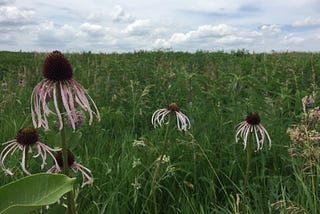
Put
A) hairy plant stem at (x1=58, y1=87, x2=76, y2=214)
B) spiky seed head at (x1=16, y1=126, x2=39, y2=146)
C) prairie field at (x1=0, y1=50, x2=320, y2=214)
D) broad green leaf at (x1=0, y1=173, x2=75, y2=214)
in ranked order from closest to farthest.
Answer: broad green leaf at (x1=0, y1=173, x2=75, y2=214), hairy plant stem at (x1=58, y1=87, x2=76, y2=214), spiky seed head at (x1=16, y1=126, x2=39, y2=146), prairie field at (x1=0, y1=50, x2=320, y2=214)

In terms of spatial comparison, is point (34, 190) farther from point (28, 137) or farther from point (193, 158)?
point (193, 158)

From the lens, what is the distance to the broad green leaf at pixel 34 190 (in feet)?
1.89

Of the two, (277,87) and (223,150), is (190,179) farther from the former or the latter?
(277,87)

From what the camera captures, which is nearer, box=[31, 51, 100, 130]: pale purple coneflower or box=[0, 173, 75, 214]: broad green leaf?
box=[0, 173, 75, 214]: broad green leaf

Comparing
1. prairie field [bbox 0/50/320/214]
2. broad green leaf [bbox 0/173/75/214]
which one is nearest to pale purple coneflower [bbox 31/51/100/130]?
prairie field [bbox 0/50/320/214]

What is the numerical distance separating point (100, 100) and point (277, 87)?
1866 mm

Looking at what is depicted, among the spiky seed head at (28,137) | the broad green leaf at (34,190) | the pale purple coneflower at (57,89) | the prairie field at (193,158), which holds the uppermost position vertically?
the pale purple coneflower at (57,89)

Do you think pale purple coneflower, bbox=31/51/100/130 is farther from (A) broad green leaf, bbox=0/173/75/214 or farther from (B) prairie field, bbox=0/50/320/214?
(A) broad green leaf, bbox=0/173/75/214

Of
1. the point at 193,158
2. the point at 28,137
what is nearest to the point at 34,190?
the point at 28,137

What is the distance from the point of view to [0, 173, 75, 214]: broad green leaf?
1.89 ft

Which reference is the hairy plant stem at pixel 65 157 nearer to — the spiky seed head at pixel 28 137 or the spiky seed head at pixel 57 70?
the spiky seed head at pixel 57 70

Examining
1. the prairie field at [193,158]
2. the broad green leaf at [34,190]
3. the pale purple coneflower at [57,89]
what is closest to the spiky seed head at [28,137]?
the prairie field at [193,158]

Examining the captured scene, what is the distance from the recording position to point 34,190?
23.1 inches

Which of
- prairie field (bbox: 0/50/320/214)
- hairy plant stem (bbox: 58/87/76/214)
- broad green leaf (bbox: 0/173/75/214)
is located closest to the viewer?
broad green leaf (bbox: 0/173/75/214)
